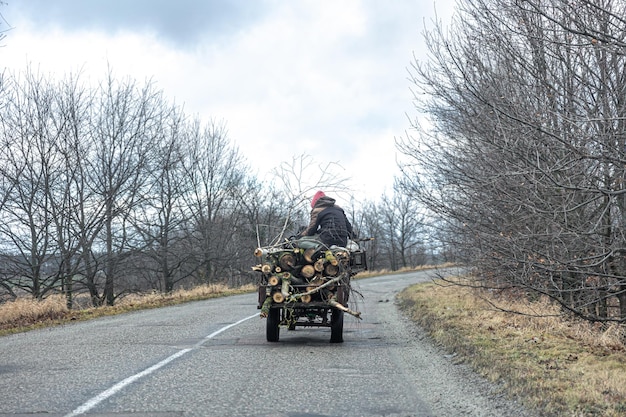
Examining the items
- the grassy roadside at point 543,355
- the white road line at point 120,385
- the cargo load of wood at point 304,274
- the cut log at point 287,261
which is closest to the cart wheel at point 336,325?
the cargo load of wood at point 304,274

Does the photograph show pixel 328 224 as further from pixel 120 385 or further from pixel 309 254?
pixel 120 385

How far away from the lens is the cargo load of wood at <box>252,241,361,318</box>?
33.7 feet

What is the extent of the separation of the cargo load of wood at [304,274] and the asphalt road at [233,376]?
2.61 feet

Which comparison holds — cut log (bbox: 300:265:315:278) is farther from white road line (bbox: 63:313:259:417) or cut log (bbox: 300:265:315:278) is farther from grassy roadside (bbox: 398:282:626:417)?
grassy roadside (bbox: 398:282:626:417)

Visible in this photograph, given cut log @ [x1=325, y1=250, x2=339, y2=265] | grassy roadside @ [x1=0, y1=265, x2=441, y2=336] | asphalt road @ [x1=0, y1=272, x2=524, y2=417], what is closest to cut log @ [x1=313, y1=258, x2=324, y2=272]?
cut log @ [x1=325, y1=250, x2=339, y2=265]

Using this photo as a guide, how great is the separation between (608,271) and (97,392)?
8.41 meters

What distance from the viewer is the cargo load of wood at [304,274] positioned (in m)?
10.3

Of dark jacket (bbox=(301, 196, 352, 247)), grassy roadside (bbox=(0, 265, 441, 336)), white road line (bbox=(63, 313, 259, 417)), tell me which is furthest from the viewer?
grassy roadside (bbox=(0, 265, 441, 336))

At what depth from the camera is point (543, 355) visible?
27.0ft

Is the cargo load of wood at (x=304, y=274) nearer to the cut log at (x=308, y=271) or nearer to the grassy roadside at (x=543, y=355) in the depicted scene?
the cut log at (x=308, y=271)

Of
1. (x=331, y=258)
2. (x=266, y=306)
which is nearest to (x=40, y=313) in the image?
(x=266, y=306)

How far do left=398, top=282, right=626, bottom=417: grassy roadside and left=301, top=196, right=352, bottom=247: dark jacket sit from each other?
8.13 ft

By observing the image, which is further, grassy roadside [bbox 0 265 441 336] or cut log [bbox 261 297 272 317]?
grassy roadside [bbox 0 265 441 336]

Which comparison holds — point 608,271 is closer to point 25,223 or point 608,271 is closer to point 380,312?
point 380,312
